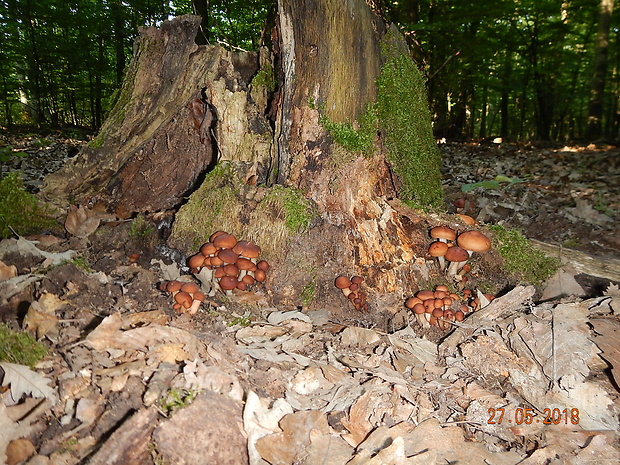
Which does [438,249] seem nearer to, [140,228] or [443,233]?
[443,233]

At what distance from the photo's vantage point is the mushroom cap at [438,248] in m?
3.57

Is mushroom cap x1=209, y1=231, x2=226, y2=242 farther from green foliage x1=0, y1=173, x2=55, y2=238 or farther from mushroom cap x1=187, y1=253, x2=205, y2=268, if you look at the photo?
green foliage x1=0, y1=173, x2=55, y2=238

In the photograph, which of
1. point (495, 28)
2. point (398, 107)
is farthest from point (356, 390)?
point (495, 28)

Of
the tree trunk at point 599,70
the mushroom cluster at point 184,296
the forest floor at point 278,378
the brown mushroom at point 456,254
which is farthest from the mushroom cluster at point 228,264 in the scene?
the tree trunk at point 599,70

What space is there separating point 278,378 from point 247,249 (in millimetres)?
1248

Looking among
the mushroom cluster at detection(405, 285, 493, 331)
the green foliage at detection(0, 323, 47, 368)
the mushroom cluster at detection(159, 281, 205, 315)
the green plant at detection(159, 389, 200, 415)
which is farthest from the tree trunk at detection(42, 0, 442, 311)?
the green foliage at detection(0, 323, 47, 368)

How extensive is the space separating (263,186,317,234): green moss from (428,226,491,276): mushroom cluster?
116 cm

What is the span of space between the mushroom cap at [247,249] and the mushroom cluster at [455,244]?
1.62m

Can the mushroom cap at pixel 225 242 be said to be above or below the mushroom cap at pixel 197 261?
above

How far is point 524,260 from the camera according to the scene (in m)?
3.77

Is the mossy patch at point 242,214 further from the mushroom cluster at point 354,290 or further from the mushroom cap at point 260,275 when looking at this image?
the mushroom cluster at point 354,290
